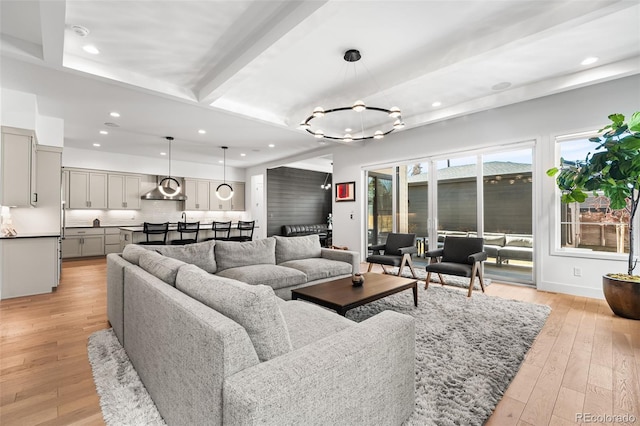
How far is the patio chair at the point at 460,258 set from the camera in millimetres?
3922

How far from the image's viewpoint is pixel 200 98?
423cm

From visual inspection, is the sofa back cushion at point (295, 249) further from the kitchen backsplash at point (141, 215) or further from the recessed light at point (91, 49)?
the kitchen backsplash at point (141, 215)

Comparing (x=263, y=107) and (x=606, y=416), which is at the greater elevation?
(x=263, y=107)

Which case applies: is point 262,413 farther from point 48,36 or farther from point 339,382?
point 48,36

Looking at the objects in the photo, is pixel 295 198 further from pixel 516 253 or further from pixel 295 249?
pixel 516 253

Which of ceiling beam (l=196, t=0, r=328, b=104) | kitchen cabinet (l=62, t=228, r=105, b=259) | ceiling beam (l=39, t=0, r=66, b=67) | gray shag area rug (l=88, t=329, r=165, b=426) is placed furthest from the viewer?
kitchen cabinet (l=62, t=228, r=105, b=259)

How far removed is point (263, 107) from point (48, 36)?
2.76 m

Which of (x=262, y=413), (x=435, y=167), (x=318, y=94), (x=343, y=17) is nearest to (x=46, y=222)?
(x=318, y=94)

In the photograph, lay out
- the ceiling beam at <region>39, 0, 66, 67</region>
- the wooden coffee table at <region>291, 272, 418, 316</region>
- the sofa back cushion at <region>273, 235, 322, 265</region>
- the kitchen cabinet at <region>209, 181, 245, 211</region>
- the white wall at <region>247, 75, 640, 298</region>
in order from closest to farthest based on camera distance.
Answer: the ceiling beam at <region>39, 0, 66, 67</region>
the wooden coffee table at <region>291, 272, 418, 316</region>
the white wall at <region>247, 75, 640, 298</region>
the sofa back cushion at <region>273, 235, 322, 265</region>
the kitchen cabinet at <region>209, 181, 245, 211</region>

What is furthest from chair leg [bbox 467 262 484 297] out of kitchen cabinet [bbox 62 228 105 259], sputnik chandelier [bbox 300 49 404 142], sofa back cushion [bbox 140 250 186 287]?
kitchen cabinet [bbox 62 228 105 259]

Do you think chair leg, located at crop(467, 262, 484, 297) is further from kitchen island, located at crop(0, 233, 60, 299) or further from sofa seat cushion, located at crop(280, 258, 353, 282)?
kitchen island, located at crop(0, 233, 60, 299)

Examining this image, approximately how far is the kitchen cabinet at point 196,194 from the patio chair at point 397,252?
6.44m

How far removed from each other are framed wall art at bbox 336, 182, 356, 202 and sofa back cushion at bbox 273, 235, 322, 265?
2.62 m

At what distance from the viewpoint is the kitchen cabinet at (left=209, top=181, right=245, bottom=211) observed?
32.1 feet
